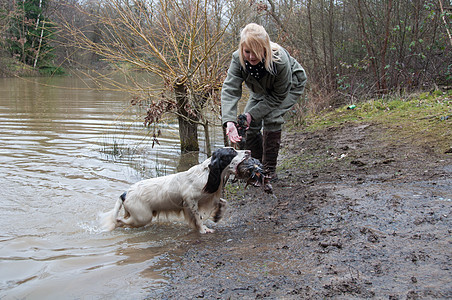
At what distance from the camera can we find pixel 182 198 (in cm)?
465

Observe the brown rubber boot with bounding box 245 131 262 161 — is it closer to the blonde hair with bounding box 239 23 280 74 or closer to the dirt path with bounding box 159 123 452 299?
the dirt path with bounding box 159 123 452 299

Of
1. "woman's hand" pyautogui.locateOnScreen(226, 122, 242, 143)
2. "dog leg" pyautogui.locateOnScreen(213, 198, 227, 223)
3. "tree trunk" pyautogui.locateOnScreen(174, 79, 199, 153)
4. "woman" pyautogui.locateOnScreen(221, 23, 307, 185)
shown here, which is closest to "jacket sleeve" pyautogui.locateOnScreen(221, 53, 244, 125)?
"woman" pyautogui.locateOnScreen(221, 23, 307, 185)

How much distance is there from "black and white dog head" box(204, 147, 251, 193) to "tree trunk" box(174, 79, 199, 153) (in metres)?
4.21

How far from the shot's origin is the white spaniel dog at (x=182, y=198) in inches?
172

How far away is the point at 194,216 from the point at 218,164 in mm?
766

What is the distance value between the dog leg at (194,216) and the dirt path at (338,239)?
7.4 inches

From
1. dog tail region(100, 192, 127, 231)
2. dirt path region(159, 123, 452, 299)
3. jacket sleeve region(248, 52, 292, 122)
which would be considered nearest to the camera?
dirt path region(159, 123, 452, 299)

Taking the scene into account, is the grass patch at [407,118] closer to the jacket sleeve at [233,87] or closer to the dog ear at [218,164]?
the jacket sleeve at [233,87]

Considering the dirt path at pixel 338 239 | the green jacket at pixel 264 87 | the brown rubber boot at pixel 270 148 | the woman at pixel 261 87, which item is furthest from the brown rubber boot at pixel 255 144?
the dirt path at pixel 338 239

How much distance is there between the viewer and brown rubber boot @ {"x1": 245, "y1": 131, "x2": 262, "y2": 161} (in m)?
5.85

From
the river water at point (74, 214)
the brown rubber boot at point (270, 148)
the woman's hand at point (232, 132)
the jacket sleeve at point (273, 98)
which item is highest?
the jacket sleeve at point (273, 98)

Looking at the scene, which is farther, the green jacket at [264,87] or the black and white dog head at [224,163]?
the green jacket at [264,87]

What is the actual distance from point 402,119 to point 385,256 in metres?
5.67

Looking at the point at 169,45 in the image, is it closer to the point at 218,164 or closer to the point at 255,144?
the point at 255,144
